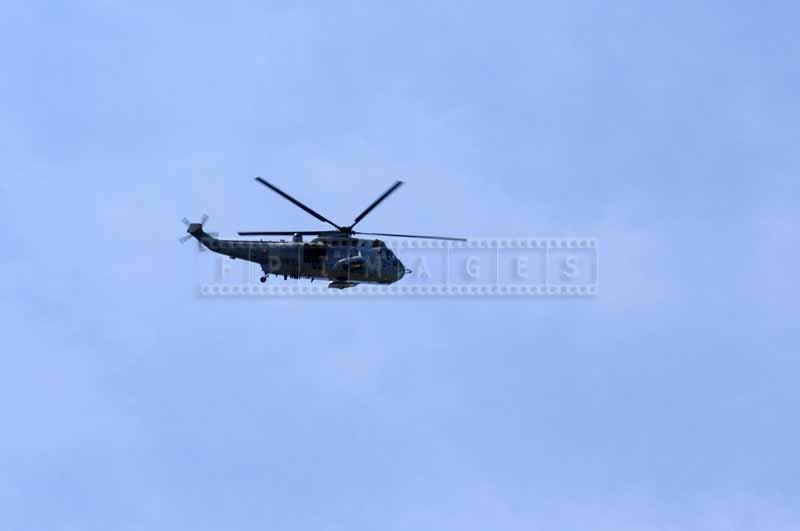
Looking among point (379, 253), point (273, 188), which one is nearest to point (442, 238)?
point (379, 253)

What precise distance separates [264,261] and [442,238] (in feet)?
40.2

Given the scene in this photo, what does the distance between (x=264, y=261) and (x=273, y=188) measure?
5540 mm

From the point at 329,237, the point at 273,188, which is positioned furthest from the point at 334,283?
the point at 273,188

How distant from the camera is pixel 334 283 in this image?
6619cm

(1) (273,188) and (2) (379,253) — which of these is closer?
(1) (273,188)

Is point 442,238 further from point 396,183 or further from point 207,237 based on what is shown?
point 207,237

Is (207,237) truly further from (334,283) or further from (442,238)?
(442,238)

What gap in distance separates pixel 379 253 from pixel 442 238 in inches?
176

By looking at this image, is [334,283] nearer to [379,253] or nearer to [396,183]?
[379,253]

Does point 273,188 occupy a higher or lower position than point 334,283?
higher

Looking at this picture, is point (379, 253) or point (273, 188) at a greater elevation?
point (273, 188)

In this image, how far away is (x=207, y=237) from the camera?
6656 cm

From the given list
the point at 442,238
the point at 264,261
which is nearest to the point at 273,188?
the point at 264,261

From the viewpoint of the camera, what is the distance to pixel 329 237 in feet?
217
